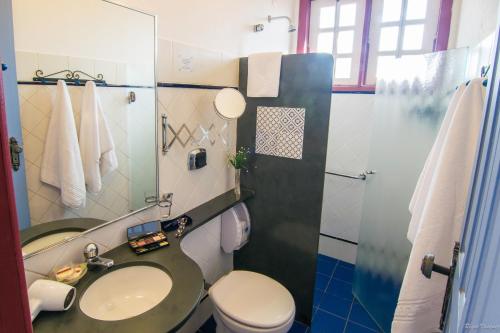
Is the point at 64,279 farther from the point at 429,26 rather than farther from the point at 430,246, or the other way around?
the point at 429,26

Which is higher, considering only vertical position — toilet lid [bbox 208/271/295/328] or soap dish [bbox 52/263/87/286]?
soap dish [bbox 52/263/87/286]

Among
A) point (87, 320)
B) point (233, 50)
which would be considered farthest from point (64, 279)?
point (233, 50)

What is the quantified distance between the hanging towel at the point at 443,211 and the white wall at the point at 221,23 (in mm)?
1287

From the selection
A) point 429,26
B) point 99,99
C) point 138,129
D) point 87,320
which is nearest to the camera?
point 87,320

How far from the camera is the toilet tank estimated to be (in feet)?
6.83

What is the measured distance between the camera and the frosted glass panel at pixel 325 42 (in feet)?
8.84

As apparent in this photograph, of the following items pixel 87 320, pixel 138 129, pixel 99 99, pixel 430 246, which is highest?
pixel 99 99

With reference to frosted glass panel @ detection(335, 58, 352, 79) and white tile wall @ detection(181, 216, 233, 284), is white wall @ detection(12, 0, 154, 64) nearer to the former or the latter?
white tile wall @ detection(181, 216, 233, 284)

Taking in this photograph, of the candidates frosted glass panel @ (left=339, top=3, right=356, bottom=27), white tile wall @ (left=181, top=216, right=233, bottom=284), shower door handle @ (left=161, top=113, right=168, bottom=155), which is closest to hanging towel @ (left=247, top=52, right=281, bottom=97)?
shower door handle @ (left=161, top=113, right=168, bottom=155)

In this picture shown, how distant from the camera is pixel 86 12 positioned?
43.8 inches

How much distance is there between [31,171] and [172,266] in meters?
0.62

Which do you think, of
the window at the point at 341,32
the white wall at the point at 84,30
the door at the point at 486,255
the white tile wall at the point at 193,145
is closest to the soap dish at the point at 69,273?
the white tile wall at the point at 193,145

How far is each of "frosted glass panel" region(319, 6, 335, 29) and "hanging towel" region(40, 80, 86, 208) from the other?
2320mm

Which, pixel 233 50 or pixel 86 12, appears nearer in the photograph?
pixel 86 12
